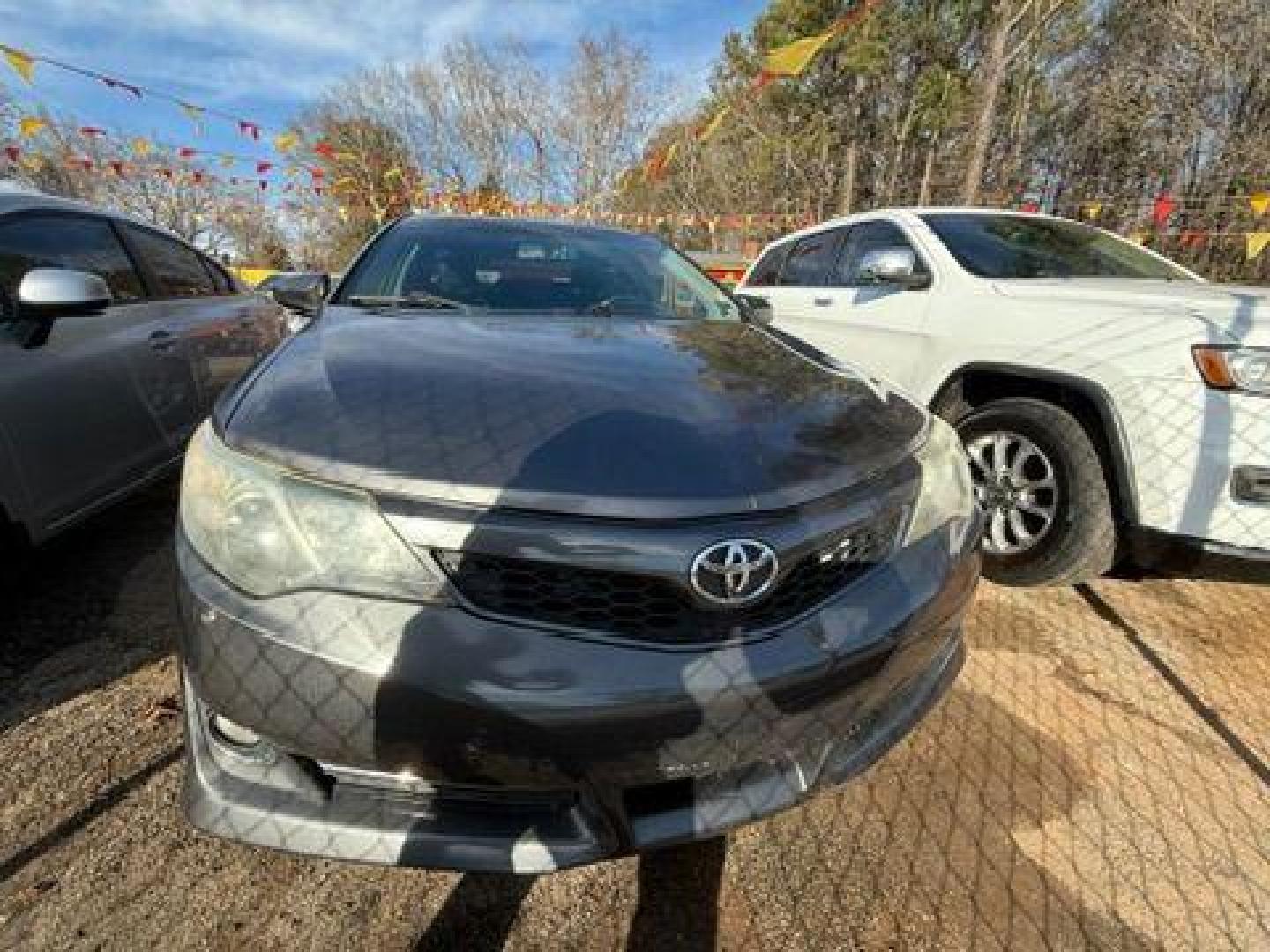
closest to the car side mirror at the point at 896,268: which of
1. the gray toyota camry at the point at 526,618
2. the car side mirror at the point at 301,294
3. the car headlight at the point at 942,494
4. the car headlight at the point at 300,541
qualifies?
the car headlight at the point at 942,494

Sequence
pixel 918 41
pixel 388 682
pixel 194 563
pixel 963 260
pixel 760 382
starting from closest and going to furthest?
1. pixel 388 682
2. pixel 194 563
3. pixel 760 382
4. pixel 963 260
5. pixel 918 41

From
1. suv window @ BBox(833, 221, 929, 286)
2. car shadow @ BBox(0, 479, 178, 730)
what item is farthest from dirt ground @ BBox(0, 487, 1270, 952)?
suv window @ BBox(833, 221, 929, 286)

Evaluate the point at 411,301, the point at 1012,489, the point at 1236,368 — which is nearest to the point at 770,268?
Answer: the point at 1012,489

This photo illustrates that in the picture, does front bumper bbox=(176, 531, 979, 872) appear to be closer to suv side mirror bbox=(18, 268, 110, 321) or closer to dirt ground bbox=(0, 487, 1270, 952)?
dirt ground bbox=(0, 487, 1270, 952)

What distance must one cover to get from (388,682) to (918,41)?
2823 centimetres

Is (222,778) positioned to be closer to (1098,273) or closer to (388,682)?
(388,682)

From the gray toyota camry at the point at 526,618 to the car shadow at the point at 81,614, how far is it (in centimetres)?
109

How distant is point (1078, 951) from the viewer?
1.57 m

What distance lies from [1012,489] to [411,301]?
2.48m

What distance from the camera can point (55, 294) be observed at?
2.40m

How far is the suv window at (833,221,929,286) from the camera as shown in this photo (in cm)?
407

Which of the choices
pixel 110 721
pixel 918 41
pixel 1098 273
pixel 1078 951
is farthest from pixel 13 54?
pixel 918 41

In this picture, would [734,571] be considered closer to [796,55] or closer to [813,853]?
[813,853]

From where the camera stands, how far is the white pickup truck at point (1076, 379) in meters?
2.41
